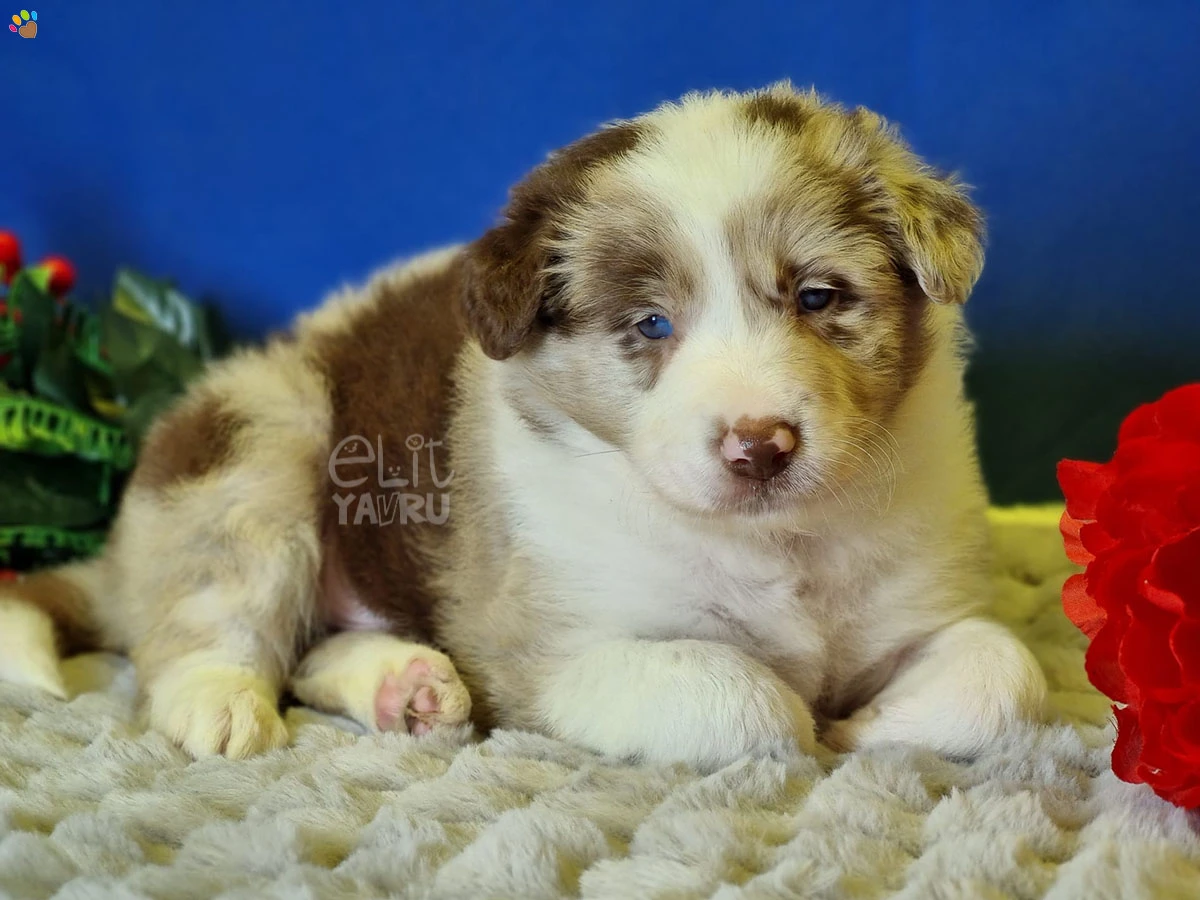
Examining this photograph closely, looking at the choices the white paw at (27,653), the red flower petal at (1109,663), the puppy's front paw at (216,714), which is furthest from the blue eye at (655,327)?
the white paw at (27,653)

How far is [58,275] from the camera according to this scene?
14.5 ft

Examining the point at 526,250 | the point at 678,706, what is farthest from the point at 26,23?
the point at 678,706

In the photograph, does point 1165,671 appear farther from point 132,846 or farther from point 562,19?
point 562,19

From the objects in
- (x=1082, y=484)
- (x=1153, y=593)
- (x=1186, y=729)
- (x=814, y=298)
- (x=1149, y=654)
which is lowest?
(x=1186, y=729)

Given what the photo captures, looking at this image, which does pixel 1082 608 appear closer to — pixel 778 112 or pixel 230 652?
pixel 778 112

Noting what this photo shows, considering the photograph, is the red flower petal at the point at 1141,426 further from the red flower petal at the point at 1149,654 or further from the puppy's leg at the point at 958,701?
the puppy's leg at the point at 958,701

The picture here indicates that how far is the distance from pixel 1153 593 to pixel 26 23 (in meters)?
4.46

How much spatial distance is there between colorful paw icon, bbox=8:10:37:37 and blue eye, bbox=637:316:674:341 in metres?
3.31

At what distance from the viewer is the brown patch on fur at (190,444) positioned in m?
3.17

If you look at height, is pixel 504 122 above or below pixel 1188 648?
above

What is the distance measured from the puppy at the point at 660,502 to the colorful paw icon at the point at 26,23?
2330mm

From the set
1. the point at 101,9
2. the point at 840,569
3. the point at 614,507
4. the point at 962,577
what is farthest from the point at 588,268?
the point at 101,9

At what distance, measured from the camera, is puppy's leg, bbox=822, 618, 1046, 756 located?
229 centimetres

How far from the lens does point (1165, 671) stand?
1.91 m
